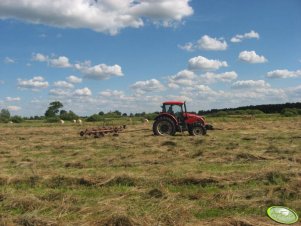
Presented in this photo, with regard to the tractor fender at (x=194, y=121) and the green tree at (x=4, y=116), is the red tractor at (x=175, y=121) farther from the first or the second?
the green tree at (x=4, y=116)

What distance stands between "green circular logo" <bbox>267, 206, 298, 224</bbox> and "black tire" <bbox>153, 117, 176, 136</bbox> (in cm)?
1504

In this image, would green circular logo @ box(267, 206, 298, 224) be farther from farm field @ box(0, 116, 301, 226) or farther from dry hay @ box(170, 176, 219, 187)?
dry hay @ box(170, 176, 219, 187)

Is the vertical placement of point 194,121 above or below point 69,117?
below

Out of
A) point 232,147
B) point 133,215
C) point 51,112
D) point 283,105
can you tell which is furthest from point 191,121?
point 51,112

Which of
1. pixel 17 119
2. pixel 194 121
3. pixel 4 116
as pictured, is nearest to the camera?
pixel 194 121

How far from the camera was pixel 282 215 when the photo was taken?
617cm

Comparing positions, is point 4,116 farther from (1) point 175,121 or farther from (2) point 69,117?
(1) point 175,121

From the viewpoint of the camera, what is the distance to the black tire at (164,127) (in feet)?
70.9

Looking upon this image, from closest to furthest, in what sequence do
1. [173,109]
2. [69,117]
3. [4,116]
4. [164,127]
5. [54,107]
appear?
[164,127]
[173,109]
[69,117]
[4,116]
[54,107]

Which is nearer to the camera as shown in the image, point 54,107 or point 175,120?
point 175,120

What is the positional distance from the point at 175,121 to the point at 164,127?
64 cm

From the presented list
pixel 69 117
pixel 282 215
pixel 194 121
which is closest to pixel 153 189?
pixel 282 215

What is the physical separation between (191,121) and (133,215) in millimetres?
15456

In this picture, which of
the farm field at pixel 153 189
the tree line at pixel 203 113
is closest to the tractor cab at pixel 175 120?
the farm field at pixel 153 189
